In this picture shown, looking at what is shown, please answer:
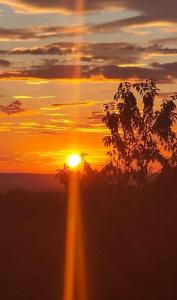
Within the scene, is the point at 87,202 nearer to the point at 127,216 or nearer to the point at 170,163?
the point at 127,216

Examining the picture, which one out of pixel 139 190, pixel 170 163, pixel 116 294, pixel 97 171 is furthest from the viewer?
pixel 97 171

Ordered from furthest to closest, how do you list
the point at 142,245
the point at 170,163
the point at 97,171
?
the point at 97,171 < the point at 170,163 < the point at 142,245

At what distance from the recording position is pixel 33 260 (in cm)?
1535

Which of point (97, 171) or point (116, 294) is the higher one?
point (97, 171)

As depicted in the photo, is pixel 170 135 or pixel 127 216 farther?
pixel 170 135

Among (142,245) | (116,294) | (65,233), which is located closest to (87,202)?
(65,233)

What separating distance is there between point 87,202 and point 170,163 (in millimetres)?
2711

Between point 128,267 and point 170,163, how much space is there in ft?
15.1

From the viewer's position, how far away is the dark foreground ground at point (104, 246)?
14.2 meters

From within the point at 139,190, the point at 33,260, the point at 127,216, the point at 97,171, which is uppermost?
the point at 97,171

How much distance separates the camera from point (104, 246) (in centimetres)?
1536

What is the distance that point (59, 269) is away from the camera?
14859 mm

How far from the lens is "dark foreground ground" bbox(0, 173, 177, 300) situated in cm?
1423

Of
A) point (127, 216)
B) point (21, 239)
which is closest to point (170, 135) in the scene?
point (127, 216)
